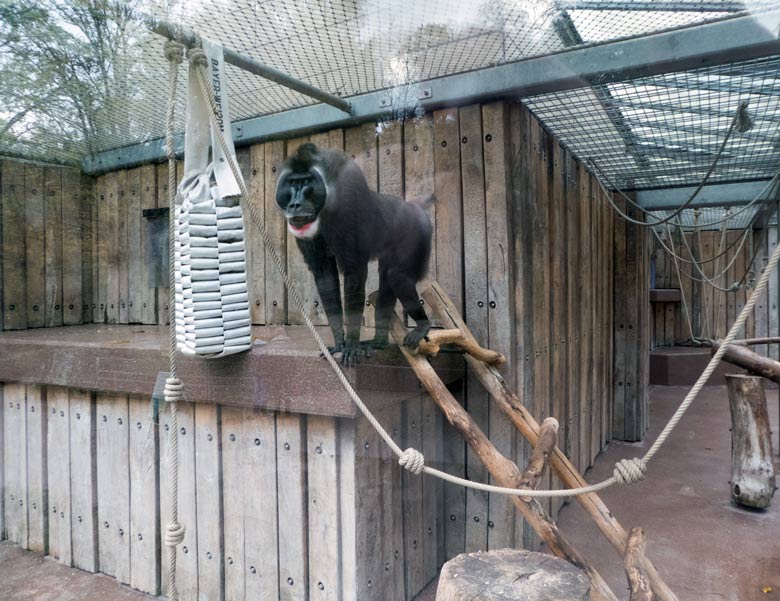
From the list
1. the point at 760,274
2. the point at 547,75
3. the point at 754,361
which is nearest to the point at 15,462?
the point at 547,75

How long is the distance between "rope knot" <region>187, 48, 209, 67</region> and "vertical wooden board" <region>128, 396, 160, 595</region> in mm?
1059

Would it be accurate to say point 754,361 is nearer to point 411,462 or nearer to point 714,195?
point 714,195

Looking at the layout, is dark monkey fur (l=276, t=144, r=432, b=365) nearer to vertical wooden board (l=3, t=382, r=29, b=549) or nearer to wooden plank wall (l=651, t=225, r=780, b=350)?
wooden plank wall (l=651, t=225, r=780, b=350)

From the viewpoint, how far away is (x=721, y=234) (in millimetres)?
1442

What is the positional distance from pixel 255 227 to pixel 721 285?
1259mm

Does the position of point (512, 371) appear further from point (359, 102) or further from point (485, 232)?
point (359, 102)

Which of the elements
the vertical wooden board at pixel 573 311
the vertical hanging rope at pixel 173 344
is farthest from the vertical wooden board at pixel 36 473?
the vertical wooden board at pixel 573 311

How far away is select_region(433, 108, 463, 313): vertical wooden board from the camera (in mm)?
1721

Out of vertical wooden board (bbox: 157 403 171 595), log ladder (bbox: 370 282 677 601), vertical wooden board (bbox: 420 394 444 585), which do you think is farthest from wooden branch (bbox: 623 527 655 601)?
vertical wooden board (bbox: 157 403 171 595)

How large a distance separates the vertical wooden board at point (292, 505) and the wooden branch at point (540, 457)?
628mm

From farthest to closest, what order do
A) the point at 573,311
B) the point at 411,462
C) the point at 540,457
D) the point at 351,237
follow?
the point at 573,311 → the point at 540,457 → the point at 351,237 → the point at 411,462

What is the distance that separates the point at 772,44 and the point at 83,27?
62.7 inches

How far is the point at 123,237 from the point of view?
165 cm

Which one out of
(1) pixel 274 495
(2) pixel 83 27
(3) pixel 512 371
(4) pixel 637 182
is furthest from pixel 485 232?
(2) pixel 83 27
